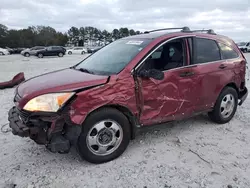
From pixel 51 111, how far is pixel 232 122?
3.61 m

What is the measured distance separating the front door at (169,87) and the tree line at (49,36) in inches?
2005

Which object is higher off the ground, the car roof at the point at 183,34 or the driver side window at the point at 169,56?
the car roof at the point at 183,34

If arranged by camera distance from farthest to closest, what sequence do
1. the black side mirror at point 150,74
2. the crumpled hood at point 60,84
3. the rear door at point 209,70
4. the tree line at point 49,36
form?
the tree line at point 49,36 < the rear door at point 209,70 < the black side mirror at point 150,74 < the crumpled hood at point 60,84

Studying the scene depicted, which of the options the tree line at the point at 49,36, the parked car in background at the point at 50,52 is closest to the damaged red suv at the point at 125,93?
the parked car in background at the point at 50,52

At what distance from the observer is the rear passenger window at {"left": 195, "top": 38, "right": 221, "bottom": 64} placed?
4.23 meters

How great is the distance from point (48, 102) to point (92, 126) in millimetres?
624

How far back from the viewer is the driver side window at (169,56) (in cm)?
385

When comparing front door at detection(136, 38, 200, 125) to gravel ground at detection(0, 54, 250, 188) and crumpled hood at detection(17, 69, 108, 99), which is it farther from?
crumpled hood at detection(17, 69, 108, 99)

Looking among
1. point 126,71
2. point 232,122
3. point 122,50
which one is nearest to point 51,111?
point 126,71

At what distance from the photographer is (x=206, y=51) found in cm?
437

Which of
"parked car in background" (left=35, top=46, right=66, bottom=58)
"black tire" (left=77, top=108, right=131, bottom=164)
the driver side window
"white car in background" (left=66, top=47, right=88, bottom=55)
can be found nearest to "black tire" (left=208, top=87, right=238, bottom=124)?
the driver side window

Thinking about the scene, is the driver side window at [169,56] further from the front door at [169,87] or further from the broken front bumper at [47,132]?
the broken front bumper at [47,132]

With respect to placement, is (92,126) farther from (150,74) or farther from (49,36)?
(49,36)

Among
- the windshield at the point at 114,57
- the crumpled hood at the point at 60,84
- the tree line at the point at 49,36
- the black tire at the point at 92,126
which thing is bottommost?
the black tire at the point at 92,126
